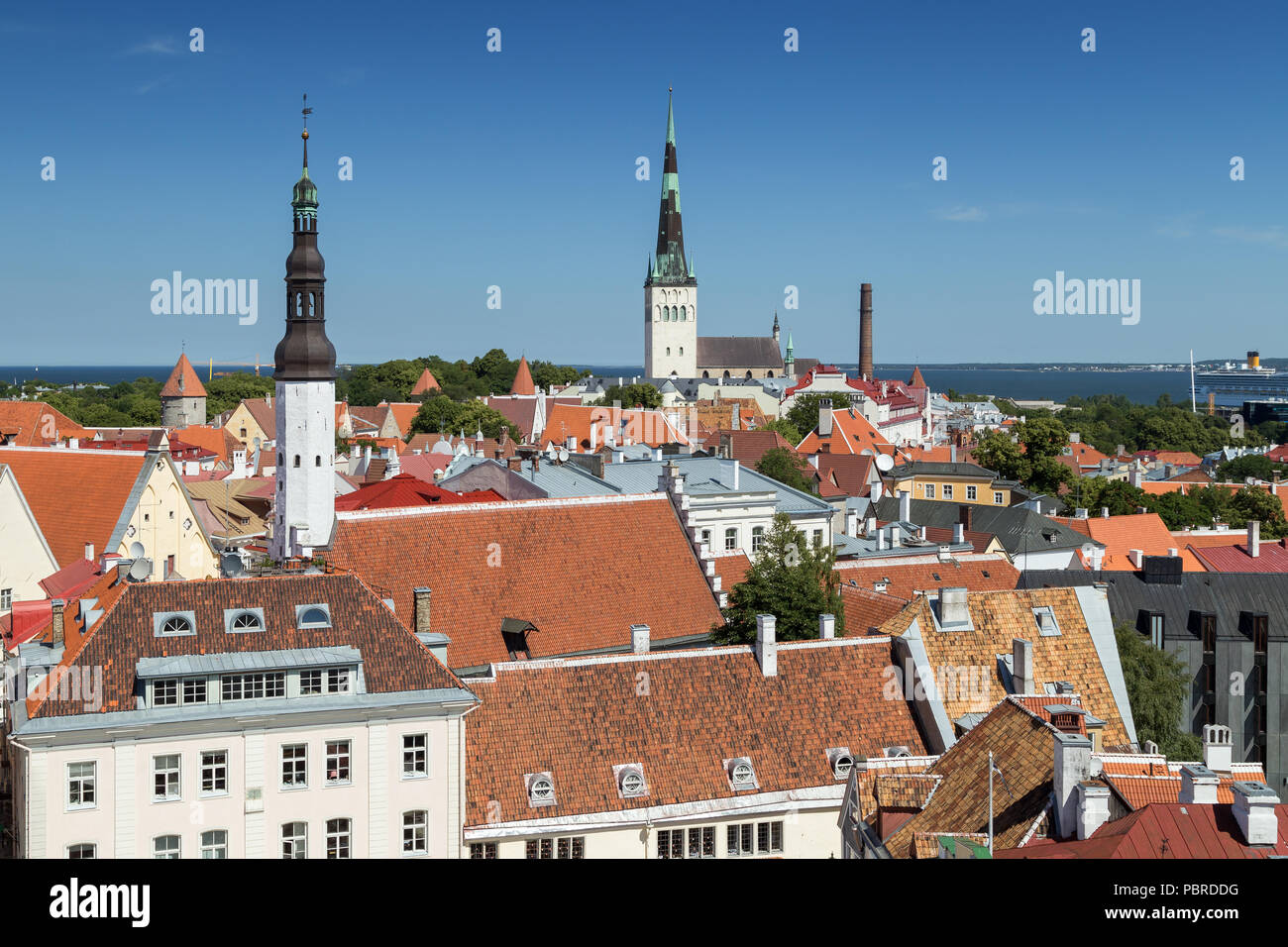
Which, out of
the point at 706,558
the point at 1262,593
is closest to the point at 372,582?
the point at 706,558

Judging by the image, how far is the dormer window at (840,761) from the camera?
83.4 ft

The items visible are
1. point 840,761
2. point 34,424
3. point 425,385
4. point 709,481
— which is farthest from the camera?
point 425,385

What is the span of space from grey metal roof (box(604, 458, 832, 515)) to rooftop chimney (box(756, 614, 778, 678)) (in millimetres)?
20179

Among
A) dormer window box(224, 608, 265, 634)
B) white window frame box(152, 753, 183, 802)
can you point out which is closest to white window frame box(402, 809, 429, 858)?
white window frame box(152, 753, 183, 802)

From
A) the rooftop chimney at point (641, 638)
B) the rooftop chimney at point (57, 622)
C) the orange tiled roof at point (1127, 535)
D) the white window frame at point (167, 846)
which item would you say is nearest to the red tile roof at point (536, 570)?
the rooftop chimney at point (641, 638)

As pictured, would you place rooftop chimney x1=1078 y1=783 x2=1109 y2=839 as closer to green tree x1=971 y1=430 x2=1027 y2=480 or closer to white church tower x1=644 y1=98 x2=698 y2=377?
green tree x1=971 y1=430 x2=1027 y2=480

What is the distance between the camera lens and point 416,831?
23.3 metres

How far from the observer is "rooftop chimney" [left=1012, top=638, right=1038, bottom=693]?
26.3 m

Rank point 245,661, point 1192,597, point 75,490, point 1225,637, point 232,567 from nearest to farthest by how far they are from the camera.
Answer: point 245,661
point 232,567
point 1225,637
point 1192,597
point 75,490

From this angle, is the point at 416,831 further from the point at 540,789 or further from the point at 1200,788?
the point at 1200,788

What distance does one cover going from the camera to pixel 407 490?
42.2m

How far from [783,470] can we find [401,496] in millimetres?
30536

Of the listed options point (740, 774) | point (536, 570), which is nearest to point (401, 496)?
point (536, 570)

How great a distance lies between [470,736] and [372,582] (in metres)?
7.63
